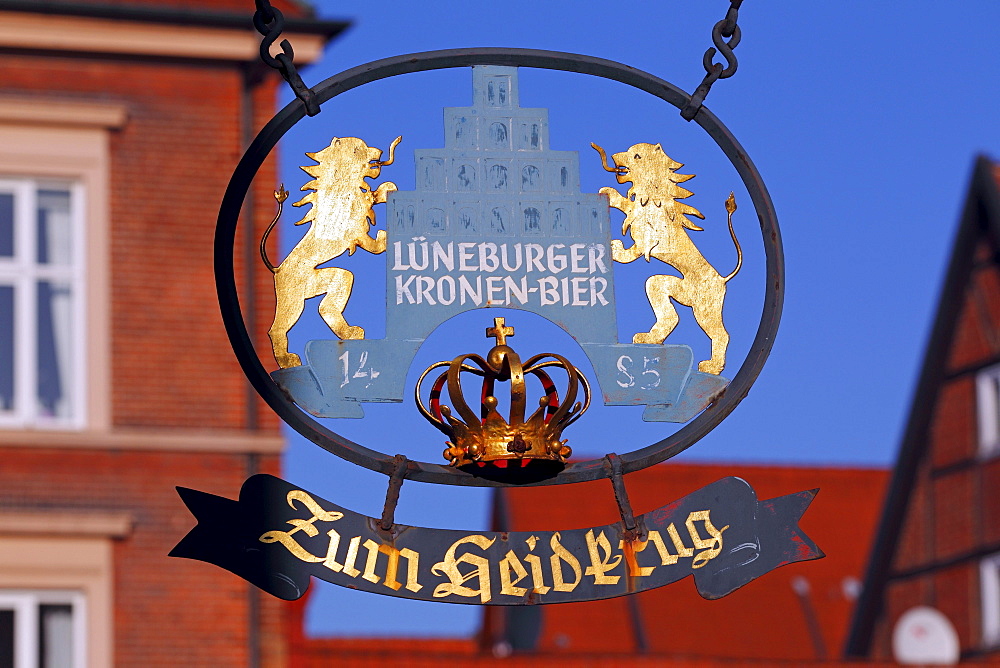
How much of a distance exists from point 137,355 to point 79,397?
0.43 metres

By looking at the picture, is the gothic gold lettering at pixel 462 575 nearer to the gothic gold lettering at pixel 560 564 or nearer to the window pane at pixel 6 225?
the gothic gold lettering at pixel 560 564

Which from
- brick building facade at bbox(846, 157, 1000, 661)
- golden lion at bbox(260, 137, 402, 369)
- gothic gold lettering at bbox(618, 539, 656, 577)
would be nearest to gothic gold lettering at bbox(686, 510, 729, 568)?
gothic gold lettering at bbox(618, 539, 656, 577)

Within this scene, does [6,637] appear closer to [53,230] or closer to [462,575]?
[53,230]

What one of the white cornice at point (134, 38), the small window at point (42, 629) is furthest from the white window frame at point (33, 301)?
the small window at point (42, 629)

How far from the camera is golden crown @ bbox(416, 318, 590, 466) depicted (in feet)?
16.1

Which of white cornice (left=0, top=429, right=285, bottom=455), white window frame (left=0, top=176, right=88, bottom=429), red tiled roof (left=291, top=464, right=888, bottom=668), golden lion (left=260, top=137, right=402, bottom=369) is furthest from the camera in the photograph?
red tiled roof (left=291, top=464, right=888, bottom=668)

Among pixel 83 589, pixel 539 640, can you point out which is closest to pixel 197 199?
pixel 83 589

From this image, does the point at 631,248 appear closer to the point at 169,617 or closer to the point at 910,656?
the point at 169,617

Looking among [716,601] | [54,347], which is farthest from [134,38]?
[716,601]

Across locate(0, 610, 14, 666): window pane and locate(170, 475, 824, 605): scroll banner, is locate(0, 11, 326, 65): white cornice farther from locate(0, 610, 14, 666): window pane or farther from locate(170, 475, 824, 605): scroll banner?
locate(170, 475, 824, 605): scroll banner

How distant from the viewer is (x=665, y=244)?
17.3ft

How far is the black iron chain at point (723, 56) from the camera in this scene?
17.3 feet

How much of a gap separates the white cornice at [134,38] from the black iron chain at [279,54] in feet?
24.2

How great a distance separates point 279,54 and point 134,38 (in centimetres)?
788
